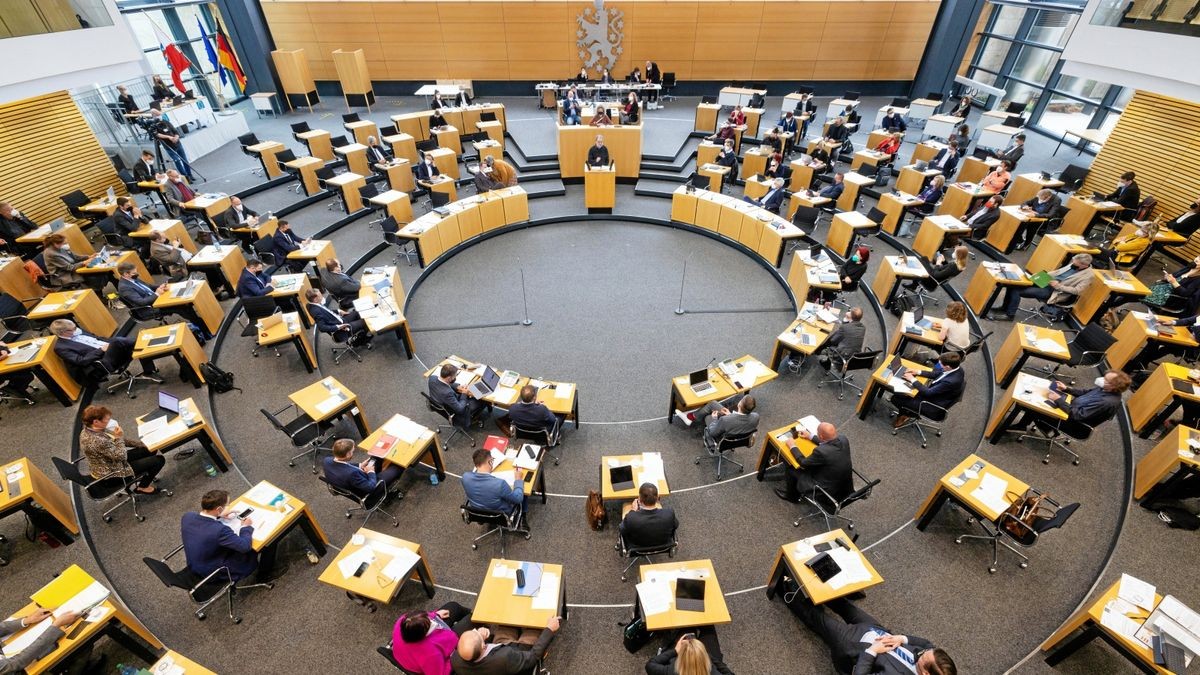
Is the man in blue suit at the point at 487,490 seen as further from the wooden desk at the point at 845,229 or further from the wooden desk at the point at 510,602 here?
the wooden desk at the point at 845,229

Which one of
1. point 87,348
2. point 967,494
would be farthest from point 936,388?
point 87,348

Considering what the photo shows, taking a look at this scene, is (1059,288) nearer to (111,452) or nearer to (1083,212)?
(1083,212)

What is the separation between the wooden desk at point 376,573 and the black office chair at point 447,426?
212 centimetres

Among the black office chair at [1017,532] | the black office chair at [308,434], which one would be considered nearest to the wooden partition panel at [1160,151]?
→ the black office chair at [1017,532]

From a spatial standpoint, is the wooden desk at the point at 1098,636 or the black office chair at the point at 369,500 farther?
the black office chair at the point at 369,500

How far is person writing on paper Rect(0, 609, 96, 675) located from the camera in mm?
4211

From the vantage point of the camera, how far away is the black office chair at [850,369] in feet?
25.4

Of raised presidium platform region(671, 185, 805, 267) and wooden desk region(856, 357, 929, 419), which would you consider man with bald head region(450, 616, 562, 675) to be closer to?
wooden desk region(856, 357, 929, 419)

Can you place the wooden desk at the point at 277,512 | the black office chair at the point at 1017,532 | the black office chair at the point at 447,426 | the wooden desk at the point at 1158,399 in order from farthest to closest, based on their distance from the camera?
the black office chair at the point at 447,426 < the wooden desk at the point at 1158,399 < the wooden desk at the point at 277,512 < the black office chair at the point at 1017,532

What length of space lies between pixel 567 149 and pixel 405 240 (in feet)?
19.3

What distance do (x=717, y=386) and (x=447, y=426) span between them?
4182mm

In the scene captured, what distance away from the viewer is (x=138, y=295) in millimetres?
8844

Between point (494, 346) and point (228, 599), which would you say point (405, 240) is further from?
point (228, 599)

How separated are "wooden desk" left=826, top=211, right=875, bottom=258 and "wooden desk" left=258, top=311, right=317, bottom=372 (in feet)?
36.9
